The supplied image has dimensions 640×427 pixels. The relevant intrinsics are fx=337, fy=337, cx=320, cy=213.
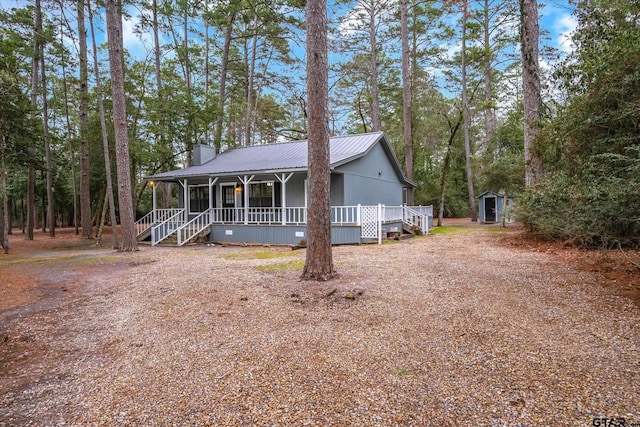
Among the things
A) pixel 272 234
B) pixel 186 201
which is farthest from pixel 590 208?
→ pixel 186 201

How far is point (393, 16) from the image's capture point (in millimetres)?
19969

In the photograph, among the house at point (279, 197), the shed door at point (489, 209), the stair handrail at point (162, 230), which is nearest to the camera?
the house at point (279, 197)

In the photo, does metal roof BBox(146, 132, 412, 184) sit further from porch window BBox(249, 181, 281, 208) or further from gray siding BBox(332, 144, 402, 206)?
porch window BBox(249, 181, 281, 208)

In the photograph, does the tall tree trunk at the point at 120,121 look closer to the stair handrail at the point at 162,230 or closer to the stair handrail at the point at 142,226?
the stair handrail at the point at 162,230

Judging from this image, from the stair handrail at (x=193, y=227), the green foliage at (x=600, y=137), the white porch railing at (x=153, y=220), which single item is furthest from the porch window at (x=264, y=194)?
the green foliage at (x=600, y=137)

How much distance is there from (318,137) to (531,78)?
8.11 meters

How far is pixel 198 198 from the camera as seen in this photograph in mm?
16203

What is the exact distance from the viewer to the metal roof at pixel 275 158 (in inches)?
500

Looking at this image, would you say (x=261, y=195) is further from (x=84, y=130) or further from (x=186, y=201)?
(x=84, y=130)

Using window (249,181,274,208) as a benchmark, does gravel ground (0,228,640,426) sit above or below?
below

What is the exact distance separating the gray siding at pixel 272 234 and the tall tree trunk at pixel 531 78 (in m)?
5.75

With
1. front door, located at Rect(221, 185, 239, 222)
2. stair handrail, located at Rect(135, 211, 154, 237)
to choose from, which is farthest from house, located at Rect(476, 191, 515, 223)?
stair handrail, located at Rect(135, 211, 154, 237)

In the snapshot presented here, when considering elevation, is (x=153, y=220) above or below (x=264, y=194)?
below

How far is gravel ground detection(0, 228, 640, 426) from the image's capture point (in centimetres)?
229
